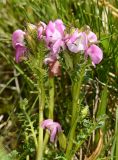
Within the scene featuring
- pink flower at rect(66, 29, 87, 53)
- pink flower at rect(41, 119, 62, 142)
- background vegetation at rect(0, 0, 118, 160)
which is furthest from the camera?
background vegetation at rect(0, 0, 118, 160)

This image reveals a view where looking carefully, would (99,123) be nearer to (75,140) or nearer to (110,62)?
(75,140)

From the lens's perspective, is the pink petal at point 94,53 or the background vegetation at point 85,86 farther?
the background vegetation at point 85,86

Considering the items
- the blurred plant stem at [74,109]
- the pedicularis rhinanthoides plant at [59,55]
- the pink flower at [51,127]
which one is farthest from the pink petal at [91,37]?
the pink flower at [51,127]

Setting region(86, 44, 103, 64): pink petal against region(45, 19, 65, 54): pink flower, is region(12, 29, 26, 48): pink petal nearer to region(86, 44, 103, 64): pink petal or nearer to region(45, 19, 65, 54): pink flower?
region(45, 19, 65, 54): pink flower

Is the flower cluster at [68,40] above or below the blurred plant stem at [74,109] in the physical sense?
above

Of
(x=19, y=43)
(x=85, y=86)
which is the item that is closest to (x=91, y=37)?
(x=19, y=43)

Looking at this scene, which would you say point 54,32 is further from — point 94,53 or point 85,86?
point 85,86

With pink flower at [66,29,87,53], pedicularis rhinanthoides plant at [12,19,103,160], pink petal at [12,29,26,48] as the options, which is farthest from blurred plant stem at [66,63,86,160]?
pink petal at [12,29,26,48]

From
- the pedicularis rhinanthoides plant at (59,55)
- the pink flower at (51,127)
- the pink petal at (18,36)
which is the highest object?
the pink petal at (18,36)

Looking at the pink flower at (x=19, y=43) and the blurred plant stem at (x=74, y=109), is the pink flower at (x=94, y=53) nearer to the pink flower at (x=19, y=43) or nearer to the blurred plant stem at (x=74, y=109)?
the blurred plant stem at (x=74, y=109)

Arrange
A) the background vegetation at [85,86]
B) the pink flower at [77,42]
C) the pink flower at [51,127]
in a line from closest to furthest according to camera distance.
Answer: the pink flower at [77,42]
the pink flower at [51,127]
the background vegetation at [85,86]
